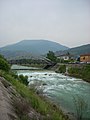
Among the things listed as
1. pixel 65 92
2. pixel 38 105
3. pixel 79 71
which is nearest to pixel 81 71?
pixel 79 71

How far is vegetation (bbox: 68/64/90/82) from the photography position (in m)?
56.5

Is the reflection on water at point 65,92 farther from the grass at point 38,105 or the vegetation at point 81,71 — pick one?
the vegetation at point 81,71

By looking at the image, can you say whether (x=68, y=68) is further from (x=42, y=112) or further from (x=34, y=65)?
(x=42, y=112)

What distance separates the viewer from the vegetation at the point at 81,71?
5654 centimetres

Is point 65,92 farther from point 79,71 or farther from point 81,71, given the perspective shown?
point 79,71

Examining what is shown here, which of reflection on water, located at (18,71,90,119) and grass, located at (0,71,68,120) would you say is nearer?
grass, located at (0,71,68,120)

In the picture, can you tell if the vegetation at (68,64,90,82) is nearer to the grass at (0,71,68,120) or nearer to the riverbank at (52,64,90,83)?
the riverbank at (52,64,90,83)

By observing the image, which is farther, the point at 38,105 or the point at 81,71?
the point at 81,71

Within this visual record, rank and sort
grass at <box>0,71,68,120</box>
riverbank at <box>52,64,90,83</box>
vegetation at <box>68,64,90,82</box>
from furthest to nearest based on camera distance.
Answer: riverbank at <box>52,64,90,83</box> → vegetation at <box>68,64,90,82</box> → grass at <box>0,71,68,120</box>

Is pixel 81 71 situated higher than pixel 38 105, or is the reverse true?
pixel 81 71

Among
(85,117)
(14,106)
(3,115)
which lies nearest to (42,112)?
(14,106)

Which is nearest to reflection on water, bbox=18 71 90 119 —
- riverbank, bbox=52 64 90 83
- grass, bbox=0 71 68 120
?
grass, bbox=0 71 68 120

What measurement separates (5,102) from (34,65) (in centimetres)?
10758

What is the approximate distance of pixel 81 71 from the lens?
62.3 m
